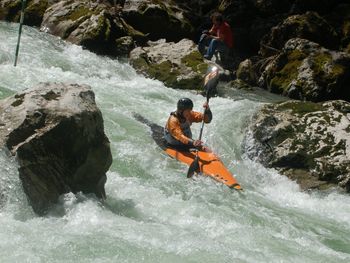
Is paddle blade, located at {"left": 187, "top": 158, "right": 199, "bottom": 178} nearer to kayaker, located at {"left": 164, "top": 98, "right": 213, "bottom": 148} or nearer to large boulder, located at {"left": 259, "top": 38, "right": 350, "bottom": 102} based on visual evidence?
kayaker, located at {"left": 164, "top": 98, "right": 213, "bottom": 148}

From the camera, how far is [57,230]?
17.5 ft

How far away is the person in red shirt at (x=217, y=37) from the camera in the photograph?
589 inches

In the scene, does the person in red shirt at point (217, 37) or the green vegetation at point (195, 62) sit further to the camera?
the person in red shirt at point (217, 37)

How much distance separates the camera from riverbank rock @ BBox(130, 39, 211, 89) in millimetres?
14523

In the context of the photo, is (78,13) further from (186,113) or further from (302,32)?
(186,113)

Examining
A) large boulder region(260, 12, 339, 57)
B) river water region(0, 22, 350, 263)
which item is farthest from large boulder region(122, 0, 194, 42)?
river water region(0, 22, 350, 263)

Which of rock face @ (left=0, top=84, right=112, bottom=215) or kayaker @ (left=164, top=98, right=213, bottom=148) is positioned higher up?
rock face @ (left=0, top=84, right=112, bottom=215)

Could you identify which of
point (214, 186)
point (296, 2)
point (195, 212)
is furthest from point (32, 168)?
point (296, 2)

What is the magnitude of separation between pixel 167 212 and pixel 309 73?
32.4ft

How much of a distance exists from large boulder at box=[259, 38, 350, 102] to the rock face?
10.1m

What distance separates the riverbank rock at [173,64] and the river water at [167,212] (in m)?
1.91

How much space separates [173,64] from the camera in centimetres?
1530

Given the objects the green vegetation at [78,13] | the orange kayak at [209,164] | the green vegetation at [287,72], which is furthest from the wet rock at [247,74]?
the orange kayak at [209,164]

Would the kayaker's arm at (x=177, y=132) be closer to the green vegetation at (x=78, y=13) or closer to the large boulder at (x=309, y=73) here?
the large boulder at (x=309, y=73)
